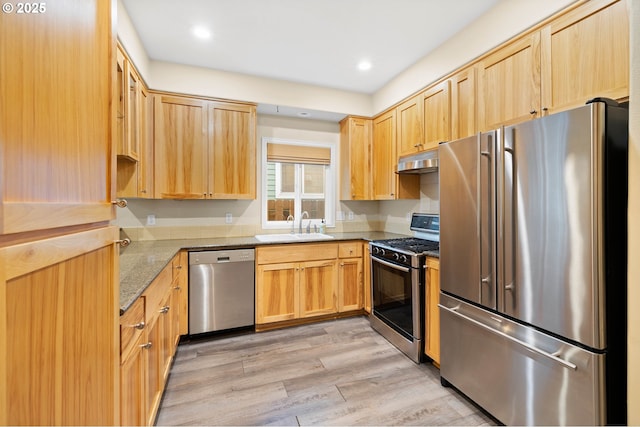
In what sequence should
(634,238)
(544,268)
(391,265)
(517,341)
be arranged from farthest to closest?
(391,265) → (517,341) → (544,268) → (634,238)

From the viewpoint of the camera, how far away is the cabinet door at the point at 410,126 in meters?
2.74

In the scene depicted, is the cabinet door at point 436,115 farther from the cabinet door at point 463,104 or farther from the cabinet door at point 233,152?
the cabinet door at point 233,152

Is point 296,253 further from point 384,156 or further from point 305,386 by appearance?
point 384,156

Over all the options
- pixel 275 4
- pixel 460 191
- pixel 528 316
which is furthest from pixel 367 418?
pixel 275 4

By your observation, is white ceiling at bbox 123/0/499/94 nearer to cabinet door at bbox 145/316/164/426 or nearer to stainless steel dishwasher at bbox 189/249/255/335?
stainless steel dishwasher at bbox 189/249/255/335

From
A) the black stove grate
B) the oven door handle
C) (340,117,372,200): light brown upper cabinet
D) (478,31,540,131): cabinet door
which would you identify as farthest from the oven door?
(478,31,540,131): cabinet door

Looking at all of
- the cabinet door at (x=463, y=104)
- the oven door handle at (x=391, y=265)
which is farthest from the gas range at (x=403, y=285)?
the cabinet door at (x=463, y=104)

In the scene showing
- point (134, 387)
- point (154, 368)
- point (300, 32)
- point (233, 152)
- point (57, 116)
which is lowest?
point (154, 368)

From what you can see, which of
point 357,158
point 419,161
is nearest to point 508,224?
point 419,161

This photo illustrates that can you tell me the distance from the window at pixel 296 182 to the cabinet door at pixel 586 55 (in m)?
2.42

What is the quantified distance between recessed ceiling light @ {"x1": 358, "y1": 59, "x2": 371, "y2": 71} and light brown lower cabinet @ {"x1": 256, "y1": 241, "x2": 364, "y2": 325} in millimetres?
1854

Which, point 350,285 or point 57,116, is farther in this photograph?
point 350,285

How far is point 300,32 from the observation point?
7.45 ft

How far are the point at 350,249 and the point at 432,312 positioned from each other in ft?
3.86
